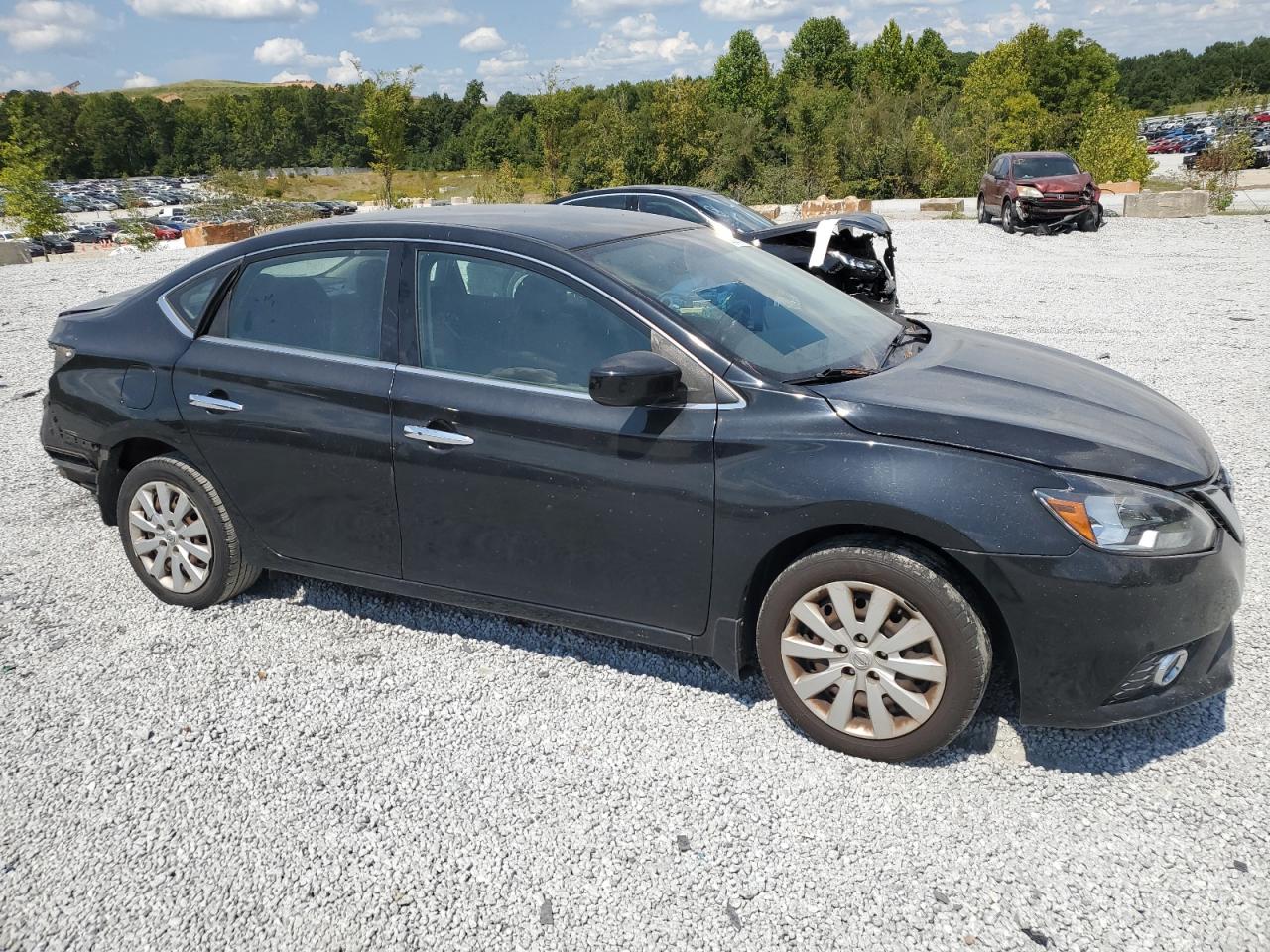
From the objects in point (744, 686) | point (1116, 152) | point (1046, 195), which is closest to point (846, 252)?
point (744, 686)

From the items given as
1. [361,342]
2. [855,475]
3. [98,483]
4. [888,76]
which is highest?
[888,76]

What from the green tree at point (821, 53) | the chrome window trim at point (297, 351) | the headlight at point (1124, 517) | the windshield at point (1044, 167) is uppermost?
the green tree at point (821, 53)

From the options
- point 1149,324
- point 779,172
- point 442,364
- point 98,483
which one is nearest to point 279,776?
point 442,364

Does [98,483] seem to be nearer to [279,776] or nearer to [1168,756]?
[279,776]

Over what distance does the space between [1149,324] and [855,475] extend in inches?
346

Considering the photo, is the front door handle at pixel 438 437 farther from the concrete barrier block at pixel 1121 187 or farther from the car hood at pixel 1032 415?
the concrete barrier block at pixel 1121 187

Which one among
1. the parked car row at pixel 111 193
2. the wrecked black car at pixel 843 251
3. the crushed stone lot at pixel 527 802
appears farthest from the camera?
the parked car row at pixel 111 193

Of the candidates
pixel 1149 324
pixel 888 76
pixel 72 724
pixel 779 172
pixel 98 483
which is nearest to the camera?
pixel 72 724

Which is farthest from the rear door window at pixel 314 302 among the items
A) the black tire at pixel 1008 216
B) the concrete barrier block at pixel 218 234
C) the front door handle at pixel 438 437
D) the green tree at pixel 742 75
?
the green tree at pixel 742 75

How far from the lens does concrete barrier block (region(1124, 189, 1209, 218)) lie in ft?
67.1

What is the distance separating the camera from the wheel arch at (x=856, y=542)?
2914 millimetres

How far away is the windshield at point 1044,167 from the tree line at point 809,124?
26.9ft

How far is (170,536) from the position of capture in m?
4.27

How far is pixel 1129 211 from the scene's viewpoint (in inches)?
819
